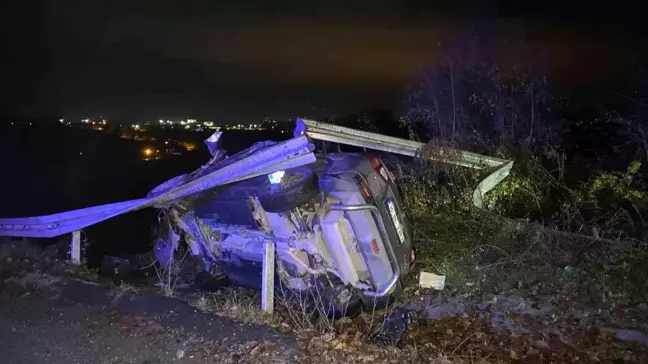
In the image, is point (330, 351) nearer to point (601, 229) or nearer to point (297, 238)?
point (297, 238)

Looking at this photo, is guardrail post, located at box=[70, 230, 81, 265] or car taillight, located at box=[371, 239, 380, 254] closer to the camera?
car taillight, located at box=[371, 239, 380, 254]

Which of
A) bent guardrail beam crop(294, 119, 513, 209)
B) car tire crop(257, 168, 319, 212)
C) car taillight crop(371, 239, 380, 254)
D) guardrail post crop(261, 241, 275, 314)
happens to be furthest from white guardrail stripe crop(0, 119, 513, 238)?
car taillight crop(371, 239, 380, 254)

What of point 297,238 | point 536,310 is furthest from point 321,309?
point 536,310

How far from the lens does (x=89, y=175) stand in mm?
23312

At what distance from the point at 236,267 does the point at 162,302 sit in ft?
3.16

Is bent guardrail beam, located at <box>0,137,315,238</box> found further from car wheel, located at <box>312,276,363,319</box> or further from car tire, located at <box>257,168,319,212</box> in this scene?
car wheel, located at <box>312,276,363,319</box>

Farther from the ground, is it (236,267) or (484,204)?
(484,204)

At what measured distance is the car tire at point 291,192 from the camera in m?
4.68

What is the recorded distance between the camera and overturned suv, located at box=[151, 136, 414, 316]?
190 inches

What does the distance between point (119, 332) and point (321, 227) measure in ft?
6.33

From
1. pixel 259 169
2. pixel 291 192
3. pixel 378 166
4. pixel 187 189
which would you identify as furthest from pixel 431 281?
pixel 187 189

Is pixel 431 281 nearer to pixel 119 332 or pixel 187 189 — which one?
pixel 187 189

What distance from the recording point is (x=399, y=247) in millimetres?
5137

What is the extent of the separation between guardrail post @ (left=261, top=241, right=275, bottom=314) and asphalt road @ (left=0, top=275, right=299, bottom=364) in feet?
1.54
